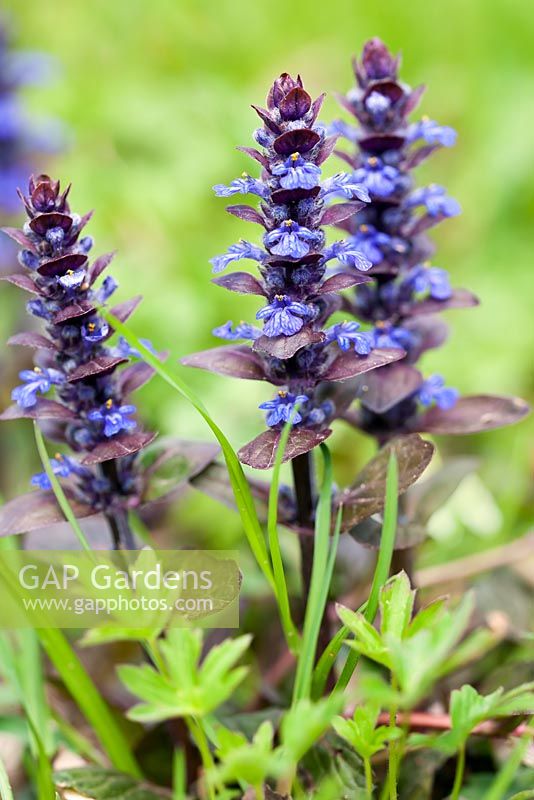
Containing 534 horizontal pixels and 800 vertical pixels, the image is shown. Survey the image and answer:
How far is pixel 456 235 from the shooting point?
4.33 m

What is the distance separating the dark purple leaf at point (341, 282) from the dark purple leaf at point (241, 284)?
113mm

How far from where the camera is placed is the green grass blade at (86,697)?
164cm

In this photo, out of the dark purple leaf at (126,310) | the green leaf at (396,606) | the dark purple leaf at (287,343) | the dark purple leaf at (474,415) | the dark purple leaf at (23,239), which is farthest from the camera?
the dark purple leaf at (474,415)

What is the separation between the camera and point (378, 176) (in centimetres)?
173

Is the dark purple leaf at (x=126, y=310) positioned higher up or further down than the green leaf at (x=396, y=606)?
higher up

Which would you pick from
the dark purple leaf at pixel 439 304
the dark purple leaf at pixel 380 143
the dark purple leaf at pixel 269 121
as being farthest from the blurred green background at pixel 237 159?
the dark purple leaf at pixel 269 121

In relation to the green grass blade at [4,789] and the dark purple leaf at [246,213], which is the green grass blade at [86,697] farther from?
the dark purple leaf at [246,213]

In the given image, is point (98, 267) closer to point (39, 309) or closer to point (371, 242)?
point (39, 309)

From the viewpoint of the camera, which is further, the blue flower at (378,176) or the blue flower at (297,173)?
the blue flower at (378,176)

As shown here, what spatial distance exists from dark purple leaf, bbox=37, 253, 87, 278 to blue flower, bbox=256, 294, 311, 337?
0.33m

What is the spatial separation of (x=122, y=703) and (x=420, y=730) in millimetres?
682

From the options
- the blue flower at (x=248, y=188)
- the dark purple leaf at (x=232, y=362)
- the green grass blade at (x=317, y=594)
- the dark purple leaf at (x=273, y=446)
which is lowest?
the green grass blade at (x=317, y=594)

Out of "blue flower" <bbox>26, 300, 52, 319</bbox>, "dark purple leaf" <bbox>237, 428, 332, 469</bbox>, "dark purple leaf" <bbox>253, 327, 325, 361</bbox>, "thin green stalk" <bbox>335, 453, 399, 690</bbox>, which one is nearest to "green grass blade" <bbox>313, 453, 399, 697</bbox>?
"thin green stalk" <bbox>335, 453, 399, 690</bbox>

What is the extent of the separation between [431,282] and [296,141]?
515 mm
